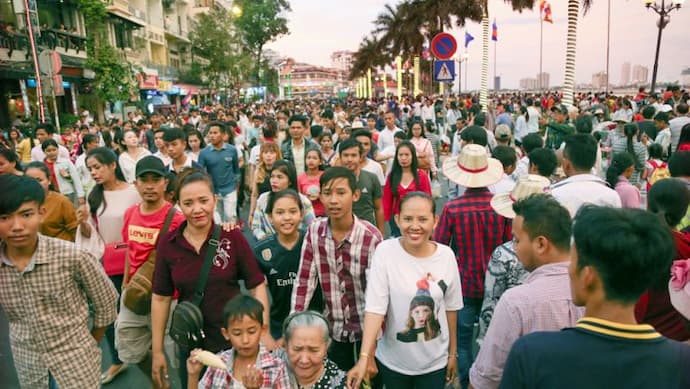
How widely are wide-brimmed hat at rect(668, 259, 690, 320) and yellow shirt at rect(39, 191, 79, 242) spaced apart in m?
4.34

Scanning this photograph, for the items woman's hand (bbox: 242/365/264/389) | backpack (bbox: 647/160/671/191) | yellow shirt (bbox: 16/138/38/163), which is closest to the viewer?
woman's hand (bbox: 242/365/264/389)

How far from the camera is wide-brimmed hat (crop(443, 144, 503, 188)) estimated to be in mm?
3672

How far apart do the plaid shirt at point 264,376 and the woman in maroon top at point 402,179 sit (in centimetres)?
317

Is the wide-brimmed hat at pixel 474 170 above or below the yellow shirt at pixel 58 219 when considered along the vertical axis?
above

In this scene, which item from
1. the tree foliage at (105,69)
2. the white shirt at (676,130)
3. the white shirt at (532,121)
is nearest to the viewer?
the white shirt at (676,130)

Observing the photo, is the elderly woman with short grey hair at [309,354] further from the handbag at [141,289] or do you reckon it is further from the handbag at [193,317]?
the handbag at [141,289]

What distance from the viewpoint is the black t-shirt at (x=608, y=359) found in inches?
51.7

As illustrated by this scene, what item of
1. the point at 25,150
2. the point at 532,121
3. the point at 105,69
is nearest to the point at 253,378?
the point at 25,150

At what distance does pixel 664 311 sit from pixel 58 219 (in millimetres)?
4436

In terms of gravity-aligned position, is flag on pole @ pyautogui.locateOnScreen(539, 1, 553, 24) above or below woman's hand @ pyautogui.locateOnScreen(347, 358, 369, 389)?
above

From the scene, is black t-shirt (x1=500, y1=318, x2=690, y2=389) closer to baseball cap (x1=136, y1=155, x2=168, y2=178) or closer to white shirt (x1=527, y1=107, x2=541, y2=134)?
baseball cap (x1=136, y1=155, x2=168, y2=178)

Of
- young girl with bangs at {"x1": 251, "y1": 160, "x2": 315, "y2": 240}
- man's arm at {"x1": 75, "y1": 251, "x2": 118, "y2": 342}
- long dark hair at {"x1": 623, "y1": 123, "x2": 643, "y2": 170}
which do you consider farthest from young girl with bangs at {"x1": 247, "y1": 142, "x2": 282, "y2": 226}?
long dark hair at {"x1": 623, "y1": 123, "x2": 643, "y2": 170}

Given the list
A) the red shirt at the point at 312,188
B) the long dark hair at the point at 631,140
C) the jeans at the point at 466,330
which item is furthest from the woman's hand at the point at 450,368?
the long dark hair at the point at 631,140

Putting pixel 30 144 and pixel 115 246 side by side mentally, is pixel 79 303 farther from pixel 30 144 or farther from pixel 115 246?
pixel 30 144
